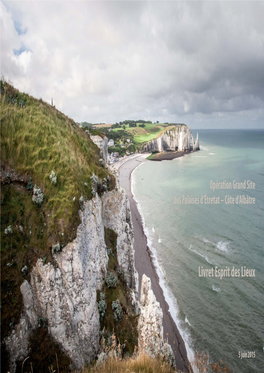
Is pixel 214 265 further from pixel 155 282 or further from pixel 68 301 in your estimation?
pixel 68 301

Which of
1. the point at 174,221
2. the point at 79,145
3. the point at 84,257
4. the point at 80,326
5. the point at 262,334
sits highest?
the point at 79,145

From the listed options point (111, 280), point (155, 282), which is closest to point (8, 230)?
point (111, 280)

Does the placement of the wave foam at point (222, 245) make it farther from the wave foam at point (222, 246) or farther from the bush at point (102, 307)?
the bush at point (102, 307)

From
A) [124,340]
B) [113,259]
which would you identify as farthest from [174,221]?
[124,340]

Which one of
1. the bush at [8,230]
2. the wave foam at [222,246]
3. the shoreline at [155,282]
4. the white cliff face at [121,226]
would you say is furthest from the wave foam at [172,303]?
the bush at [8,230]

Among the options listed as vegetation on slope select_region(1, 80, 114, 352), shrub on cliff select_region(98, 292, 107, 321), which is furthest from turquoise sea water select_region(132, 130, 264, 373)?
vegetation on slope select_region(1, 80, 114, 352)

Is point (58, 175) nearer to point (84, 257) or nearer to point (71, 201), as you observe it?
point (71, 201)

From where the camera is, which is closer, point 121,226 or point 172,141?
point 121,226
